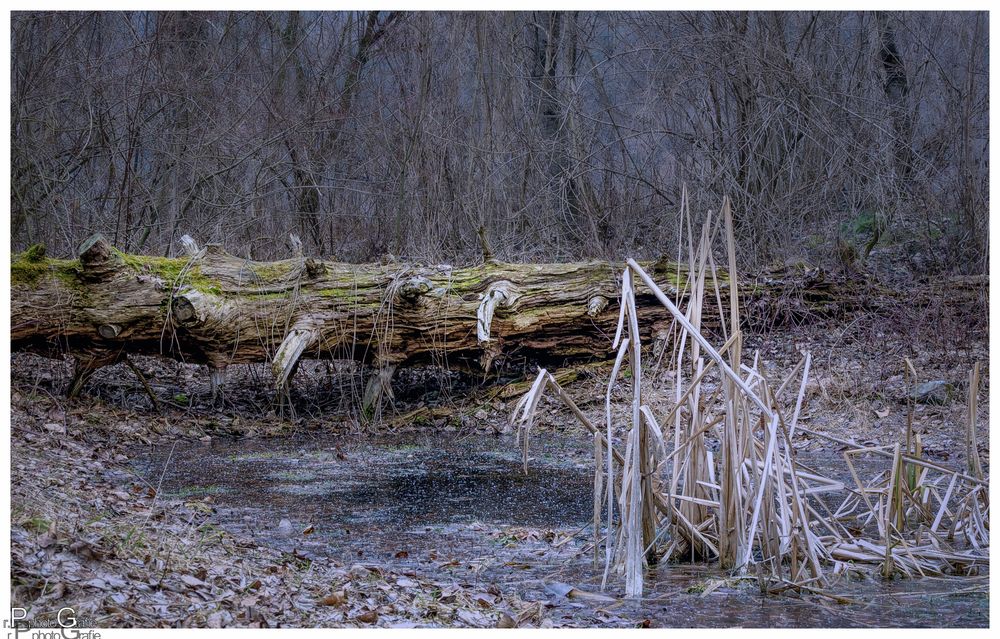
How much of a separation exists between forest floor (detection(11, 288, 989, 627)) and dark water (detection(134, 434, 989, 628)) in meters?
0.12

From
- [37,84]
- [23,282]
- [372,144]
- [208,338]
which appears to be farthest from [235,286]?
[372,144]

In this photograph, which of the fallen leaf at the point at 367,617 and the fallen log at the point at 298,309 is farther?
the fallen log at the point at 298,309

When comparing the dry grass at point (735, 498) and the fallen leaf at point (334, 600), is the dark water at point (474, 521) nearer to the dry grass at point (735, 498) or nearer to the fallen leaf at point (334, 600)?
the dry grass at point (735, 498)

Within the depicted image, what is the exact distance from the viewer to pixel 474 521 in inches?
208

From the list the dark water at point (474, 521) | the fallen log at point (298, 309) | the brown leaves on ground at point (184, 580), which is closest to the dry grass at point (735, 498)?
the dark water at point (474, 521)

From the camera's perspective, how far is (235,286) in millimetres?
7992

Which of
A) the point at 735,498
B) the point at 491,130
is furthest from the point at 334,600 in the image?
the point at 491,130

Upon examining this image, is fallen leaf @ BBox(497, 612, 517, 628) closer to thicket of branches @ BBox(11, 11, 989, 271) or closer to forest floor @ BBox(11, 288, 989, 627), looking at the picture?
forest floor @ BBox(11, 288, 989, 627)

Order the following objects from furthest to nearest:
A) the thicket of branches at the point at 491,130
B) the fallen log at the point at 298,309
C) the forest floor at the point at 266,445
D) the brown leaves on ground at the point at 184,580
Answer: the thicket of branches at the point at 491,130 < the fallen log at the point at 298,309 < the forest floor at the point at 266,445 < the brown leaves on ground at the point at 184,580

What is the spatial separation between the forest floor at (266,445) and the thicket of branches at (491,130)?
2390 millimetres

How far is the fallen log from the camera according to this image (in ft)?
24.9

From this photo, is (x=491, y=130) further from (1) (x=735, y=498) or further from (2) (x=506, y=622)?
(2) (x=506, y=622)

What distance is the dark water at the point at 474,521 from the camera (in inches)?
140

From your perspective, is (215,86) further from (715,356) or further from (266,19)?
(715,356)
